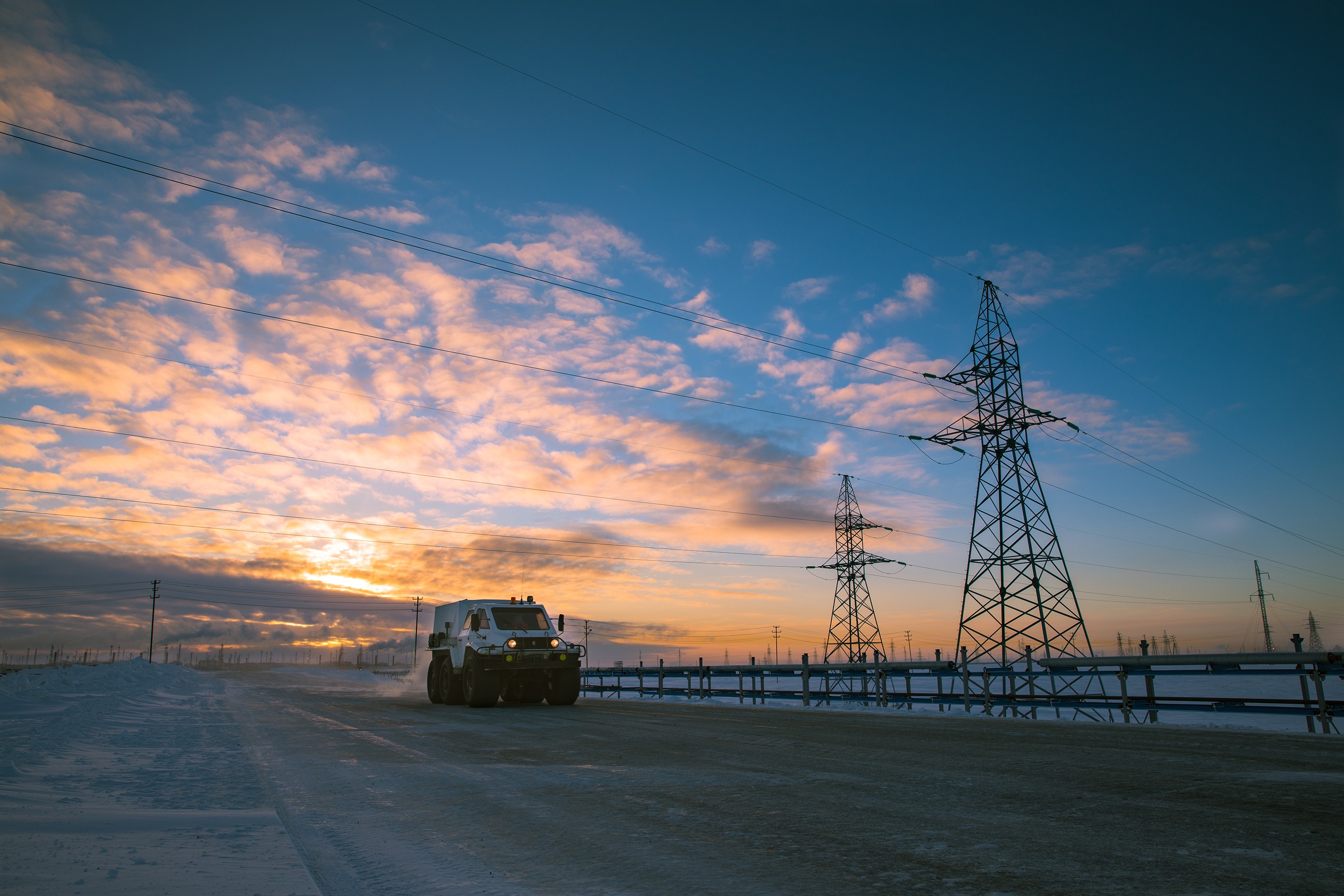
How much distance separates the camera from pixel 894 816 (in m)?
6.09

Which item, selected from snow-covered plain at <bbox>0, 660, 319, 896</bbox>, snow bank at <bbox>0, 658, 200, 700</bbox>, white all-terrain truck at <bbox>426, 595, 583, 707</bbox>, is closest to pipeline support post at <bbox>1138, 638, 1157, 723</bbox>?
white all-terrain truck at <bbox>426, 595, 583, 707</bbox>

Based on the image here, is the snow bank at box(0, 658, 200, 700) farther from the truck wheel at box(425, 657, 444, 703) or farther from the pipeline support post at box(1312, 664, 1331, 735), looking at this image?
the pipeline support post at box(1312, 664, 1331, 735)

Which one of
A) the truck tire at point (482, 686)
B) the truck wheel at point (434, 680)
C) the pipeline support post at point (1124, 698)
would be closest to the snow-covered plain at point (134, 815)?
the truck tire at point (482, 686)

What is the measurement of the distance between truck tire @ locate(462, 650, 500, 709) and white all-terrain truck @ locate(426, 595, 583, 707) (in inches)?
0.5

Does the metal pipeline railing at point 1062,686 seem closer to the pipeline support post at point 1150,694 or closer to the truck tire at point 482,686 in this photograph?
the pipeline support post at point 1150,694

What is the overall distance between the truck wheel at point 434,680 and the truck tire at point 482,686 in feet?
9.98

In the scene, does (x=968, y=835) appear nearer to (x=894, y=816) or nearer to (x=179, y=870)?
(x=894, y=816)

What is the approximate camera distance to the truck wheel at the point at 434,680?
2408 cm

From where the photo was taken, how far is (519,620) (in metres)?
22.7

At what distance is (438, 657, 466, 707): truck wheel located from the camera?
2281 centimetres

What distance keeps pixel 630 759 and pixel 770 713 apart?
32.3ft

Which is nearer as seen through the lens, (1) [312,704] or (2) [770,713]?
(2) [770,713]

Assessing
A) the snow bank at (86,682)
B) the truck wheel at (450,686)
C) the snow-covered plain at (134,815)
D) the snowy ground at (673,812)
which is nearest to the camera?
the snow-covered plain at (134,815)

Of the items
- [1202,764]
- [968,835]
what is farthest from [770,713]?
[968,835]
